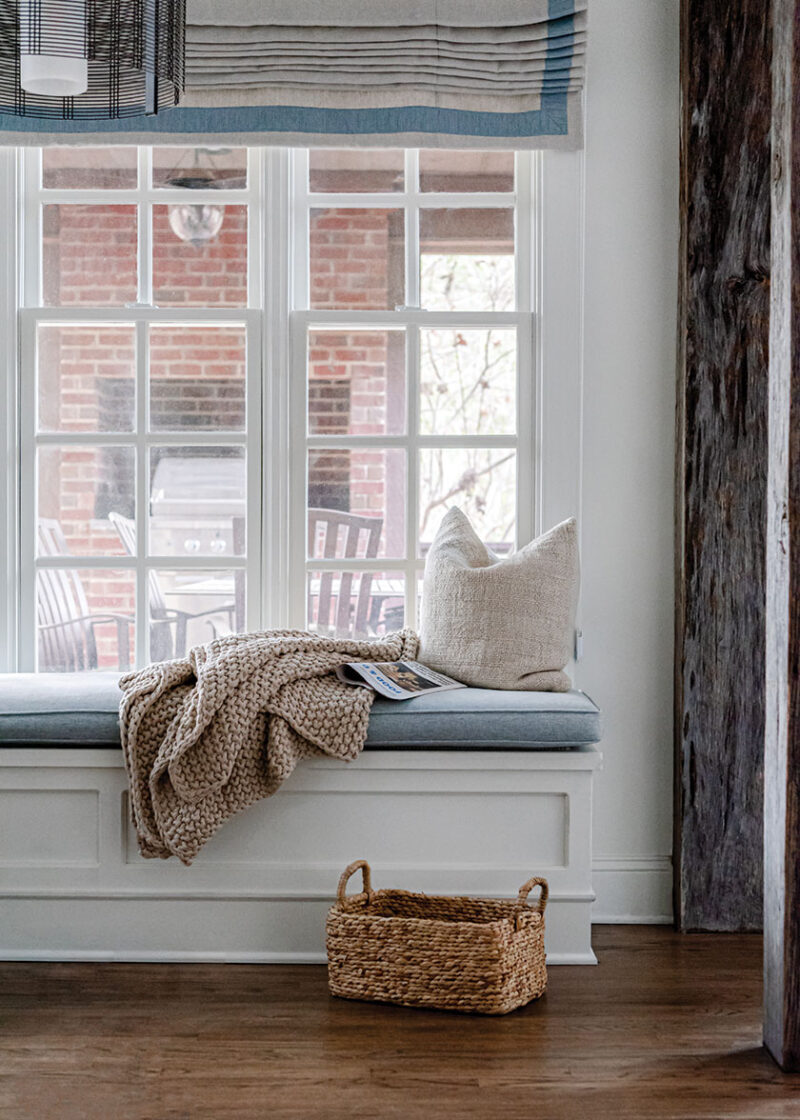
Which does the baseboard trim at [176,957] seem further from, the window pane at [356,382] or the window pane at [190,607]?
the window pane at [356,382]

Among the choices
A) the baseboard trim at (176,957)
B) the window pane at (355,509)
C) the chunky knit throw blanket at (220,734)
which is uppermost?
the window pane at (355,509)

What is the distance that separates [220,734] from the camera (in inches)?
110

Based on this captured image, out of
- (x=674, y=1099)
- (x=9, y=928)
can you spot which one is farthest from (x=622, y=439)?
(x=9, y=928)

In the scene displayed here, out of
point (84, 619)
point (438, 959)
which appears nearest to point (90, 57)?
point (84, 619)

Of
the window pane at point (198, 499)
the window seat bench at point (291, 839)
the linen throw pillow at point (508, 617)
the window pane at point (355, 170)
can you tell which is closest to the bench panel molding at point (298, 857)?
the window seat bench at point (291, 839)

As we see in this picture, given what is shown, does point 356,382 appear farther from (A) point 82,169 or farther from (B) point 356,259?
(A) point 82,169

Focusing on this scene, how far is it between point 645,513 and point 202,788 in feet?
5.09

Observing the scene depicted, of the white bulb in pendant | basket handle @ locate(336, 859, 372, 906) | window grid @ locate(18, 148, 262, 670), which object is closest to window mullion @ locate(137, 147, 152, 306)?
window grid @ locate(18, 148, 262, 670)

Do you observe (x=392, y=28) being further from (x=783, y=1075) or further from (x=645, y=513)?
(x=783, y=1075)

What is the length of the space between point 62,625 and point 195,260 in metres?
1.21

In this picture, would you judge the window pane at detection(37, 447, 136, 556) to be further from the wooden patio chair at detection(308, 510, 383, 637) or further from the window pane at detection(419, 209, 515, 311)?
the window pane at detection(419, 209, 515, 311)

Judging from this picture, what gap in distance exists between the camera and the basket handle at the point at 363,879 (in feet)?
9.06

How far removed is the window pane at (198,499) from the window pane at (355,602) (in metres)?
0.28

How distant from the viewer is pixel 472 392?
11.8 feet
